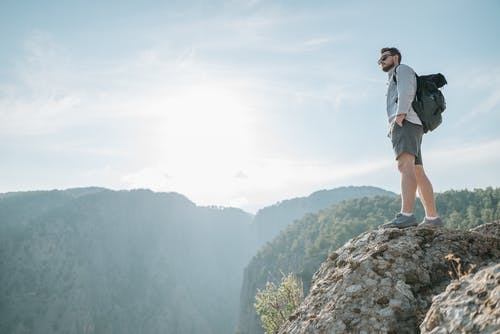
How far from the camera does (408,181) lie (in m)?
4.59

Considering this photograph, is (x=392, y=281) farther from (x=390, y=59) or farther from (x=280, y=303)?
(x=280, y=303)

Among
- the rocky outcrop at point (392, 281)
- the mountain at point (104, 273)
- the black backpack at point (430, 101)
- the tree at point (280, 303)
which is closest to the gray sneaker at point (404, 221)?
the rocky outcrop at point (392, 281)

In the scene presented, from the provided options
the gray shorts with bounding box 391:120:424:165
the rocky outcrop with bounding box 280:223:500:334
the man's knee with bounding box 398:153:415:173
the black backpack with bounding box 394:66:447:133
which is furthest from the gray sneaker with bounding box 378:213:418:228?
the black backpack with bounding box 394:66:447:133

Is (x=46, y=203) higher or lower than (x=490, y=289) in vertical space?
higher

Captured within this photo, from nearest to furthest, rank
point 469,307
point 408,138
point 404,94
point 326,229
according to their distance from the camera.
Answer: point 469,307, point 404,94, point 408,138, point 326,229

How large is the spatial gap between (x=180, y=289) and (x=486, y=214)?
4862 inches

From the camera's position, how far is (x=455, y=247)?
154 inches

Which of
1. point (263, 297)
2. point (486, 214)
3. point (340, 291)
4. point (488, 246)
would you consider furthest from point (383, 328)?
point (486, 214)

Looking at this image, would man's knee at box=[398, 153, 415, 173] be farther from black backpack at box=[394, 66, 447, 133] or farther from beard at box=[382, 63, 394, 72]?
beard at box=[382, 63, 394, 72]

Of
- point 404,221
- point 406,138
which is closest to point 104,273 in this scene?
point 404,221

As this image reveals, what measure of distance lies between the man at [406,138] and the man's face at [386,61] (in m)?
0.26

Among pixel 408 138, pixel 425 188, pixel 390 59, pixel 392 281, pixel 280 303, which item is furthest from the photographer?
pixel 280 303

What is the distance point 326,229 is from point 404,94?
10906cm

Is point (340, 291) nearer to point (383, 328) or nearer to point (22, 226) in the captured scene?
point (383, 328)
